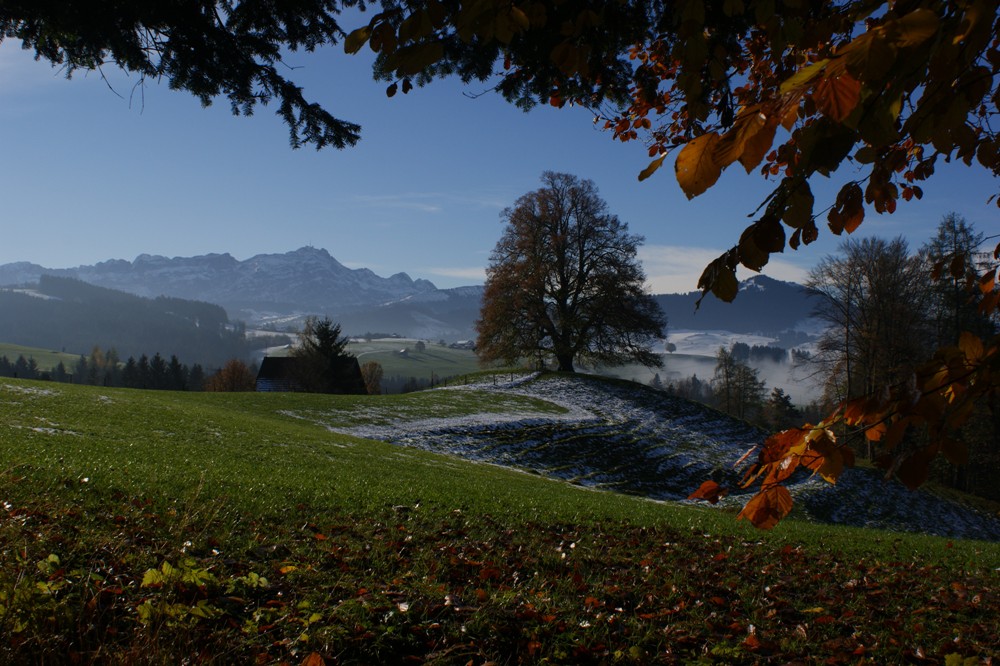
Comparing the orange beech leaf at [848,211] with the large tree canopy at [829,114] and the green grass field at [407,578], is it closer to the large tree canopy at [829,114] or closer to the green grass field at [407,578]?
the large tree canopy at [829,114]

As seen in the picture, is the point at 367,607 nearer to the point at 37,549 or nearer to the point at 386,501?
the point at 37,549

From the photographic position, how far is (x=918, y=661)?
4301 mm

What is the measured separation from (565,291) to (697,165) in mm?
39811

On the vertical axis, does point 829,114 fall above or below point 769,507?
above

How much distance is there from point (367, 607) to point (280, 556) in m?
1.52

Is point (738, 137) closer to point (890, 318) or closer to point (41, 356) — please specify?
point (890, 318)

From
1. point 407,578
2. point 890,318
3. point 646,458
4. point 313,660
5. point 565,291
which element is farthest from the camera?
point 565,291

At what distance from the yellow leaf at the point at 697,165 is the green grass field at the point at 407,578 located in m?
3.18

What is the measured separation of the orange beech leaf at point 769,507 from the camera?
1752 millimetres

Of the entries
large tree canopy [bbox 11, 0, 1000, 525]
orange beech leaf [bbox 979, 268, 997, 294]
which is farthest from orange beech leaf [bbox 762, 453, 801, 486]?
orange beech leaf [bbox 979, 268, 997, 294]

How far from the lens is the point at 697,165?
135cm

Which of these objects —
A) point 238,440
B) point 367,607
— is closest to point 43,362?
point 238,440

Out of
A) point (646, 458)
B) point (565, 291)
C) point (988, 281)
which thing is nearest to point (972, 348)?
point (988, 281)

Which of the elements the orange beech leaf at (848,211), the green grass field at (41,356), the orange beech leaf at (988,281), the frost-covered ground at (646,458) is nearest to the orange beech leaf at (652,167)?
the orange beech leaf at (848,211)
